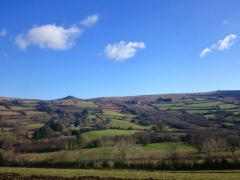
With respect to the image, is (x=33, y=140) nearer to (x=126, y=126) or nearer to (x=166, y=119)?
(x=126, y=126)

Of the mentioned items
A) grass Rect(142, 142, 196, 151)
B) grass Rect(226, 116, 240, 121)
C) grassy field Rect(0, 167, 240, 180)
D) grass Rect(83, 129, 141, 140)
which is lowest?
grass Rect(142, 142, 196, 151)

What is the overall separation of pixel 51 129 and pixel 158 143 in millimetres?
50380

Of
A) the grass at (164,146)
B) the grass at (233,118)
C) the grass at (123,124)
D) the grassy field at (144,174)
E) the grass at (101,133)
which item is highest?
the grass at (233,118)

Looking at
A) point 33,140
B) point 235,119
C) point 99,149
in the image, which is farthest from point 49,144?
point 235,119

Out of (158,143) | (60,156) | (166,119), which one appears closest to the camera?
(60,156)

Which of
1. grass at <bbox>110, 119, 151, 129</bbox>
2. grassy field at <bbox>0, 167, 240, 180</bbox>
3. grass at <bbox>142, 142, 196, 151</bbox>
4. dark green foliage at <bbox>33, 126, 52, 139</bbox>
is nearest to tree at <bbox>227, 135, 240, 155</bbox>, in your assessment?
grass at <bbox>142, 142, 196, 151</bbox>

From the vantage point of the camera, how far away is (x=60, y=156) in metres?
Result: 72.4

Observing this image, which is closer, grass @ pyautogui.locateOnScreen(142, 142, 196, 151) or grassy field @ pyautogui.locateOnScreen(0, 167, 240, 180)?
grassy field @ pyautogui.locateOnScreen(0, 167, 240, 180)

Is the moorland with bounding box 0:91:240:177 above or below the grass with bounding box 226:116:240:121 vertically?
below

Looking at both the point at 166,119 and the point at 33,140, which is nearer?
the point at 33,140

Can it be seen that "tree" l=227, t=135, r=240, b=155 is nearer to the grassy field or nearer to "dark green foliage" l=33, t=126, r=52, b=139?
the grassy field

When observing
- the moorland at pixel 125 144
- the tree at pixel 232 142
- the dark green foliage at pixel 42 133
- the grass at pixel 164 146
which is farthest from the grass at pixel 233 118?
the dark green foliage at pixel 42 133

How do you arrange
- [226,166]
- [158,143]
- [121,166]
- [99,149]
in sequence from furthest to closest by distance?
[158,143], [99,149], [121,166], [226,166]

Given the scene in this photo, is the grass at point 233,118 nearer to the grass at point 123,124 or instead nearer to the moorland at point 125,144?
the moorland at point 125,144
